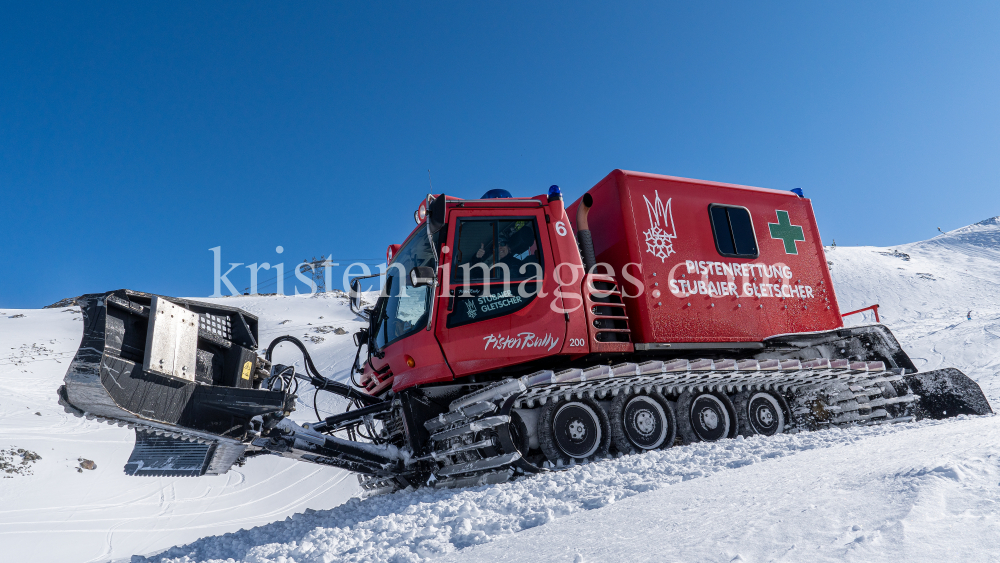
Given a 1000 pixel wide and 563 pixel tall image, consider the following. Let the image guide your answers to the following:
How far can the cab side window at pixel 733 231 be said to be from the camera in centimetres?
676

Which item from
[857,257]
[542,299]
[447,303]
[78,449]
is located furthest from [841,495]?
[857,257]

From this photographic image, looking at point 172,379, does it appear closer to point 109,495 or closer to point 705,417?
point 705,417

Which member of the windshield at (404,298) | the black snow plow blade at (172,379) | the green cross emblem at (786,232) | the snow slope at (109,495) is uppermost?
the green cross emblem at (786,232)

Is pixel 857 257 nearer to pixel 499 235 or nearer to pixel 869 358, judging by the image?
pixel 869 358

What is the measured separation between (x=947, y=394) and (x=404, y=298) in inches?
285

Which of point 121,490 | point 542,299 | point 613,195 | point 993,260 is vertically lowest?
point 121,490

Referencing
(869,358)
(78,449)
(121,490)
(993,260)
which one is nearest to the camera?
(869,358)

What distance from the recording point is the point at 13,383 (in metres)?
21.1

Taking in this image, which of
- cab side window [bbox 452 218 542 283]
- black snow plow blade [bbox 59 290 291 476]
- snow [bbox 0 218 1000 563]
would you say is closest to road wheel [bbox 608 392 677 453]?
snow [bbox 0 218 1000 563]

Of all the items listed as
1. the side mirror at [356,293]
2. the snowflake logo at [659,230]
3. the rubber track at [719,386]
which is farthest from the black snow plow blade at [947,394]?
the side mirror at [356,293]

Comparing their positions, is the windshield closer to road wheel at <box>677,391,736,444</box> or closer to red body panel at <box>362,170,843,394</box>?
red body panel at <box>362,170,843,394</box>

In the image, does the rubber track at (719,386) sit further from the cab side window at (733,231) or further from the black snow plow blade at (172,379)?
the black snow plow blade at (172,379)

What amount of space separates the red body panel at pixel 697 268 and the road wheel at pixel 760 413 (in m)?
0.68

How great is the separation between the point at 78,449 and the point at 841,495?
14748 millimetres
